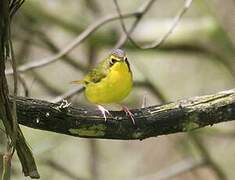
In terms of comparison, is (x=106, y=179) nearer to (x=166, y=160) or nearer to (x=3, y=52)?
(x=166, y=160)

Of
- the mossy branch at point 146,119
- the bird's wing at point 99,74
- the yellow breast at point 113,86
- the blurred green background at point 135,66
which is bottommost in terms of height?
the mossy branch at point 146,119

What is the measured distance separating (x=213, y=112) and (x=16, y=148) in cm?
109

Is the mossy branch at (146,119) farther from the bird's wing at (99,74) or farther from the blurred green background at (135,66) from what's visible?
the blurred green background at (135,66)

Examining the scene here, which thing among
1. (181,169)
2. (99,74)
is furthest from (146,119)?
(181,169)

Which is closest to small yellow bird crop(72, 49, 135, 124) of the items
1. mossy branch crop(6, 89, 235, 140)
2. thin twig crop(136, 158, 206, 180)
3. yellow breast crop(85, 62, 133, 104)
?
yellow breast crop(85, 62, 133, 104)

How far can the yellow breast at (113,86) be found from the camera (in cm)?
374

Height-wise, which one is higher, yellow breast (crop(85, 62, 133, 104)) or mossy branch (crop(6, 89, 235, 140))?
yellow breast (crop(85, 62, 133, 104))

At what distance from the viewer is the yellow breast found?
3736 millimetres

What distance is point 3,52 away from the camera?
6.64 feet

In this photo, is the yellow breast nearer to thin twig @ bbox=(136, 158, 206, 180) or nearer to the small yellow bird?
the small yellow bird

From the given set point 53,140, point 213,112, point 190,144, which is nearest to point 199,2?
point 190,144

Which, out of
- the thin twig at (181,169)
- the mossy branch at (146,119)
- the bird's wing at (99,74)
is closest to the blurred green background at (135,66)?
the thin twig at (181,169)

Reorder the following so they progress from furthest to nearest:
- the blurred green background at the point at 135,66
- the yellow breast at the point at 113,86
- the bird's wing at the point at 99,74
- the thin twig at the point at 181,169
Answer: the thin twig at the point at 181,169, the blurred green background at the point at 135,66, the bird's wing at the point at 99,74, the yellow breast at the point at 113,86

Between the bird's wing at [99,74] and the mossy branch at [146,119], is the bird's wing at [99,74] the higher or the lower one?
the higher one
